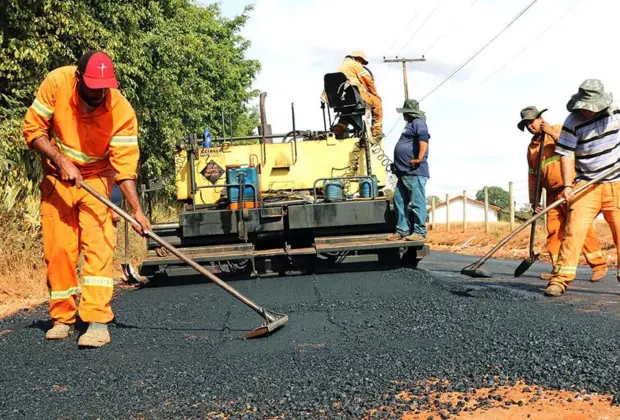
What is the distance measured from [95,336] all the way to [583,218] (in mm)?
3986

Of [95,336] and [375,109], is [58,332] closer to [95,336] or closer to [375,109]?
[95,336]

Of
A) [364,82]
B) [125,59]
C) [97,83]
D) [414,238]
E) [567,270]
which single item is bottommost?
[567,270]

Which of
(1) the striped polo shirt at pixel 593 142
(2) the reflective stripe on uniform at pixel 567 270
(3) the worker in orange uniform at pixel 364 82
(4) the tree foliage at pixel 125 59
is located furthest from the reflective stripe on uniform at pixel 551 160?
(4) the tree foliage at pixel 125 59

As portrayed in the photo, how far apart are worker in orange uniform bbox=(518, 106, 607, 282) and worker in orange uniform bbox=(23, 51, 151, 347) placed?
4312 millimetres

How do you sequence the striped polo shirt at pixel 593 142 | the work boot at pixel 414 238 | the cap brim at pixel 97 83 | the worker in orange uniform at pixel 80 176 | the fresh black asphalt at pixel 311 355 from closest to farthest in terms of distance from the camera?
1. the fresh black asphalt at pixel 311 355
2. the cap brim at pixel 97 83
3. the worker in orange uniform at pixel 80 176
4. the striped polo shirt at pixel 593 142
5. the work boot at pixel 414 238

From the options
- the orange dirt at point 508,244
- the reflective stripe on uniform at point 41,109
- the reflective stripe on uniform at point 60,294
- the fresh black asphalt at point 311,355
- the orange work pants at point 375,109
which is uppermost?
the orange work pants at point 375,109

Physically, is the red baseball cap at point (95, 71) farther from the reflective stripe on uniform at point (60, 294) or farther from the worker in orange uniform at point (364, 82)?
the worker in orange uniform at point (364, 82)

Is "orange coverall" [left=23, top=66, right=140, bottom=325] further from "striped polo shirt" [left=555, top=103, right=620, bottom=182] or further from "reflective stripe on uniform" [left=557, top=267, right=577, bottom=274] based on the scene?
"striped polo shirt" [left=555, top=103, right=620, bottom=182]

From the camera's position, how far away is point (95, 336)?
387 centimetres

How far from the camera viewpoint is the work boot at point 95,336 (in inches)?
150

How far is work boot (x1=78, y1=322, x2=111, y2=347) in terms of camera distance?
3.81 meters

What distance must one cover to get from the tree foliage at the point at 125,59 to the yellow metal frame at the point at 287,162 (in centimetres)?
211

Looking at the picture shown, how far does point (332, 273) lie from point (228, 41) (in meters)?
21.6

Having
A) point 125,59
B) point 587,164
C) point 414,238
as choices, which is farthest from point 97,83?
point 125,59
